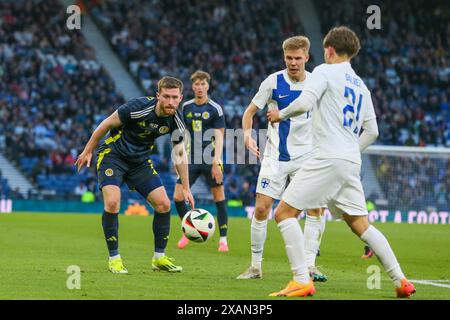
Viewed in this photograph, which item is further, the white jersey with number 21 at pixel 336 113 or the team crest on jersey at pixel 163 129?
the team crest on jersey at pixel 163 129

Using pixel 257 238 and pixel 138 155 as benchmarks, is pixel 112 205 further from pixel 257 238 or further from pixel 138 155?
pixel 257 238

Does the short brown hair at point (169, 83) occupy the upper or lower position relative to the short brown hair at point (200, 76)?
lower

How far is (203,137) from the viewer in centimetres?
1438

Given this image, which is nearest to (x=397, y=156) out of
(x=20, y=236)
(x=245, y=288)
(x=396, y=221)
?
(x=396, y=221)

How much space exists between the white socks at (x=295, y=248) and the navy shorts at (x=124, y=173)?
275 centimetres

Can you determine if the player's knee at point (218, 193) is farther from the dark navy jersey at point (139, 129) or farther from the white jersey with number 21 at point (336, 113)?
the white jersey with number 21 at point (336, 113)

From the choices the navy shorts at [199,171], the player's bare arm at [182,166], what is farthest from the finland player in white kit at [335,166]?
the navy shorts at [199,171]

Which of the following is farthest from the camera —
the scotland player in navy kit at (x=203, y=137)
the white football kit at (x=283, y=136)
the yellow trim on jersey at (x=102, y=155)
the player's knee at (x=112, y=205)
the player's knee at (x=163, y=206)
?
the scotland player in navy kit at (x=203, y=137)

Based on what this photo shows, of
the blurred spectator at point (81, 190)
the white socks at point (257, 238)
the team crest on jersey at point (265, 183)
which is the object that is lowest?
the blurred spectator at point (81, 190)

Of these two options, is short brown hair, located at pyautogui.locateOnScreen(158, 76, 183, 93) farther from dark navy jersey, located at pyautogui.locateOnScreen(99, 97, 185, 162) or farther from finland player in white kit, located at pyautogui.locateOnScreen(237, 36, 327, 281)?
finland player in white kit, located at pyautogui.locateOnScreen(237, 36, 327, 281)

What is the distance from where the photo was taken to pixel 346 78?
771 cm

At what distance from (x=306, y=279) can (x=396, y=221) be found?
18.9m

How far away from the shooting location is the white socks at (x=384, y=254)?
25.3ft
